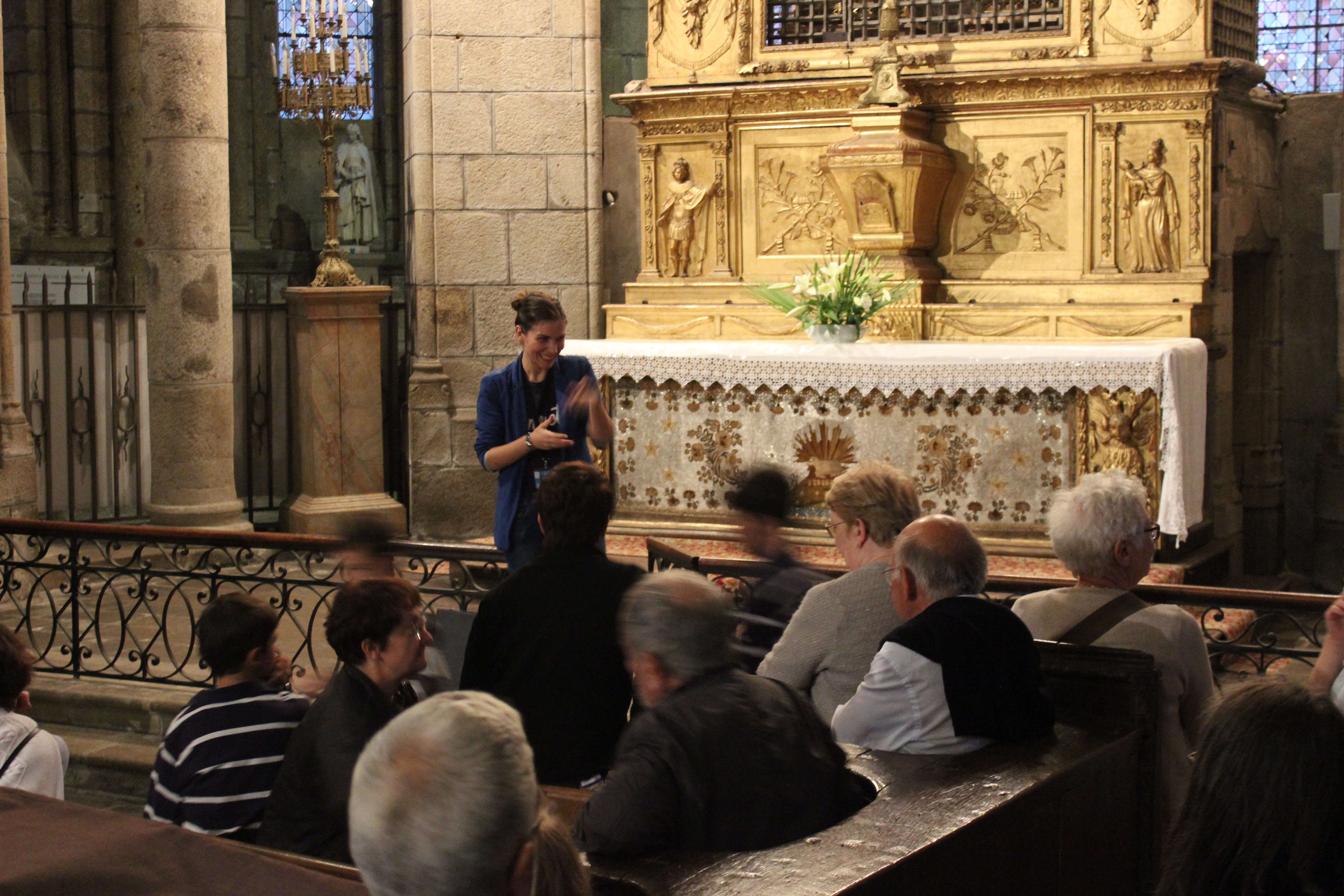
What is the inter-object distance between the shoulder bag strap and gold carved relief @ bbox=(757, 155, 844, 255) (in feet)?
20.7

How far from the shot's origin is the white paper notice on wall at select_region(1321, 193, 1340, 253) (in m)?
9.09

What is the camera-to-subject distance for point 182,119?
29.0ft

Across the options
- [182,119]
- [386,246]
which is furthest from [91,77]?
[182,119]

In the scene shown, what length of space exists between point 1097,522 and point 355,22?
1301cm

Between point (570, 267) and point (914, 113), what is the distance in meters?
2.53

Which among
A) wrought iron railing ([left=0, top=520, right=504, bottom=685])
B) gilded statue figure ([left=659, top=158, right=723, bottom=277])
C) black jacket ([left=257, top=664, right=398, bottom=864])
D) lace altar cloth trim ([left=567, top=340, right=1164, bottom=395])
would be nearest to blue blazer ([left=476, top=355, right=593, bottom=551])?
wrought iron railing ([left=0, top=520, right=504, bottom=685])

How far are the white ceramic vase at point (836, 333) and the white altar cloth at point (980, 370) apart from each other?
0.19 feet

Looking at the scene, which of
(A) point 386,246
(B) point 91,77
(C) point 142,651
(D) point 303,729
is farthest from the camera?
(A) point 386,246

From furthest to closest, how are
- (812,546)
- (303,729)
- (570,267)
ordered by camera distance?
1. (570,267)
2. (812,546)
3. (303,729)

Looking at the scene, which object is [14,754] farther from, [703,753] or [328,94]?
[328,94]

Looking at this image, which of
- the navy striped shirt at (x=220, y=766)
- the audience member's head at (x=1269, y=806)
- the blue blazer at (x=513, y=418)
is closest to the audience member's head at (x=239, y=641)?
the navy striped shirt at (x=220, y=766)

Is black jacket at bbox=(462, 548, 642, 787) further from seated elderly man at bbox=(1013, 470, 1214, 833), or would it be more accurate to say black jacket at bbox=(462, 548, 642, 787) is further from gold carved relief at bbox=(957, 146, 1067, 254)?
gold carved relief at bbox=(957, 146, 1067, 254)

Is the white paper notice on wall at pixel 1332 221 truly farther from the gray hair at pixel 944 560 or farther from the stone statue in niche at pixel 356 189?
the stone statue in niche at pixel 356 189

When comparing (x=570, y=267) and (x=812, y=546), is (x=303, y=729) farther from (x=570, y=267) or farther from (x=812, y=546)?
(x=570, y=267)
